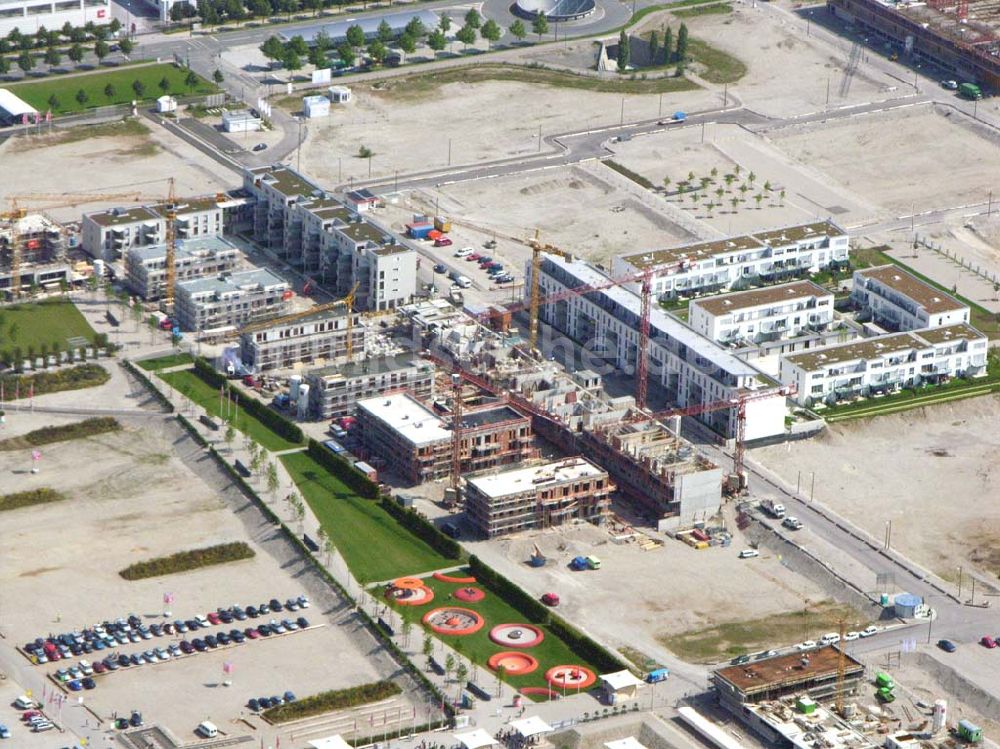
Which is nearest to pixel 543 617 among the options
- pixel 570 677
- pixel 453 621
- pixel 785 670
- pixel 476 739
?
pixel 453 621

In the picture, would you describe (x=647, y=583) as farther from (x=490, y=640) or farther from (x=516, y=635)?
(x=490, y=640)

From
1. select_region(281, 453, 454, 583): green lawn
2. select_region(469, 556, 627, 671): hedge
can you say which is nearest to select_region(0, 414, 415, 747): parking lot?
select_region(281, 453, 454, 583): green lawn

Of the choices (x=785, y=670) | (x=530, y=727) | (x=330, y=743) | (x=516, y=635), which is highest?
(x=785, y=670)

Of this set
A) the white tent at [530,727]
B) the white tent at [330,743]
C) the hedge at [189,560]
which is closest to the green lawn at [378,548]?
the hedge at [189,560]

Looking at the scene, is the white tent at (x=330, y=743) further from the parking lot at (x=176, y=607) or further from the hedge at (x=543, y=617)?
the hedge at (x=543, y=617)

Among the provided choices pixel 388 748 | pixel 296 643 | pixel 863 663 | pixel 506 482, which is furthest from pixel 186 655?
pixel 863 663

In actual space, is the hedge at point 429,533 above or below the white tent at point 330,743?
below

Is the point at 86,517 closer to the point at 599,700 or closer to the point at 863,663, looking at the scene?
the point at 599,700
